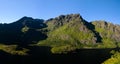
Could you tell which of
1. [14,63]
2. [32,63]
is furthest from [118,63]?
[14,63]

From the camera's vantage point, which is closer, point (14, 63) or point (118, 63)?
point (118, 63)

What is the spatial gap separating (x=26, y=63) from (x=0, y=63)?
81.6 ft

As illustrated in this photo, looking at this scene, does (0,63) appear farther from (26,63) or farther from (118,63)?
(118,63)

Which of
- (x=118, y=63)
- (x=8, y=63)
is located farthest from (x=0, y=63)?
(x=118, y=63)

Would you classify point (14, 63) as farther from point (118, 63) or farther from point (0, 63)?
point (118, 63)

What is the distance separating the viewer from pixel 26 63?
197 m

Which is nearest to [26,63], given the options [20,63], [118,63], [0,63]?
[20,63]

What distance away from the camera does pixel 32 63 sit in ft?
655

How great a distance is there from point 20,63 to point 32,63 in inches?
467

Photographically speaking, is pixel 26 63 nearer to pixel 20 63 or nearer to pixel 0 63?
pixel 20 63

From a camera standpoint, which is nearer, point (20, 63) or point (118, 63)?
point (118, 63)

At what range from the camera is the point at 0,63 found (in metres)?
190

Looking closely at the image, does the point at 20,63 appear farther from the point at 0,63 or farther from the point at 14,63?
the point at 0,63

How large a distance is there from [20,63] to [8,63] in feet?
38.7
